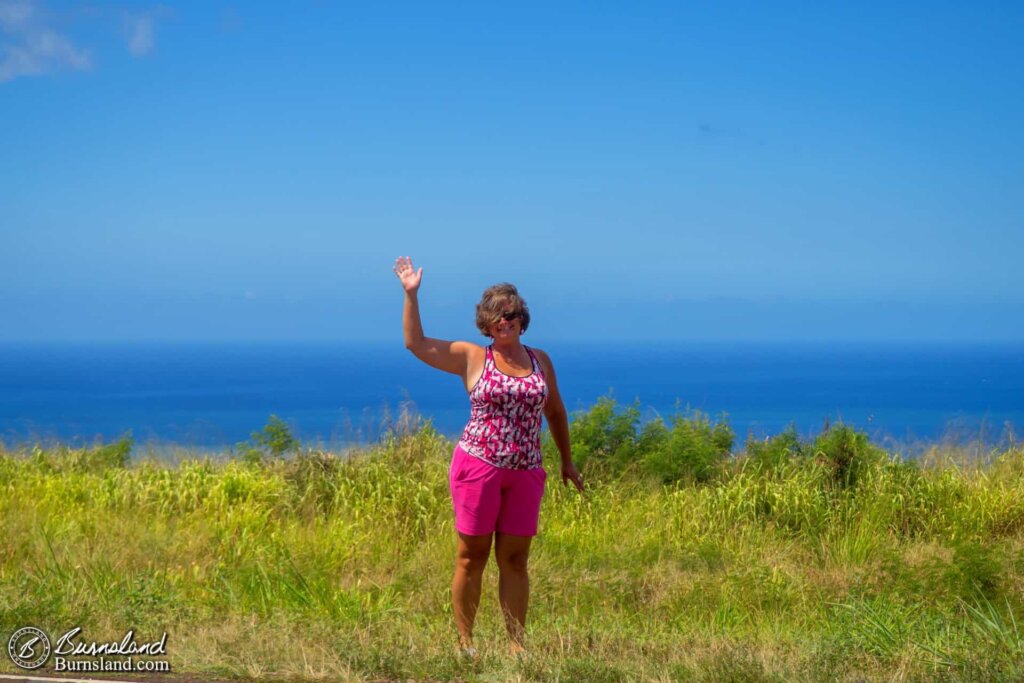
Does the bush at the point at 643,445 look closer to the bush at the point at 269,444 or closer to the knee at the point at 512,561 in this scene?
the bush at the point at 269,444

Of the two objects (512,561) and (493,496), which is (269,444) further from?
(493,496)

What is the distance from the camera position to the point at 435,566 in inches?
299

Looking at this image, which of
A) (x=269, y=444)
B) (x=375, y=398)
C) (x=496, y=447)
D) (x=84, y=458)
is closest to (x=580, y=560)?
(x=496, y=447)

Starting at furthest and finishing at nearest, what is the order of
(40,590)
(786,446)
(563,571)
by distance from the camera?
(786,446) → (563,571) → (40,590)

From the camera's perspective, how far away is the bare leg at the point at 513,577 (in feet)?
17.9

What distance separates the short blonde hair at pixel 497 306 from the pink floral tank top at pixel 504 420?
0.26m

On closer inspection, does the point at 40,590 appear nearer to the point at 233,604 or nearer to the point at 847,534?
the point at 233,604

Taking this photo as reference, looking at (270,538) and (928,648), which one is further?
(270,538)

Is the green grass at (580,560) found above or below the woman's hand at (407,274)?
below

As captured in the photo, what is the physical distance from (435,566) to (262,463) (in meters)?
3.64

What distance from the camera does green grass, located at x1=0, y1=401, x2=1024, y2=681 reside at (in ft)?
16.2

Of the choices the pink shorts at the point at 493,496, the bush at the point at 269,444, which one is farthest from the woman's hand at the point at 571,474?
the bush at the point at 269,444

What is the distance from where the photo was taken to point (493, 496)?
5332 mm

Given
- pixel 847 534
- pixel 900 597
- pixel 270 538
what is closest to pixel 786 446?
pixel 847 534
